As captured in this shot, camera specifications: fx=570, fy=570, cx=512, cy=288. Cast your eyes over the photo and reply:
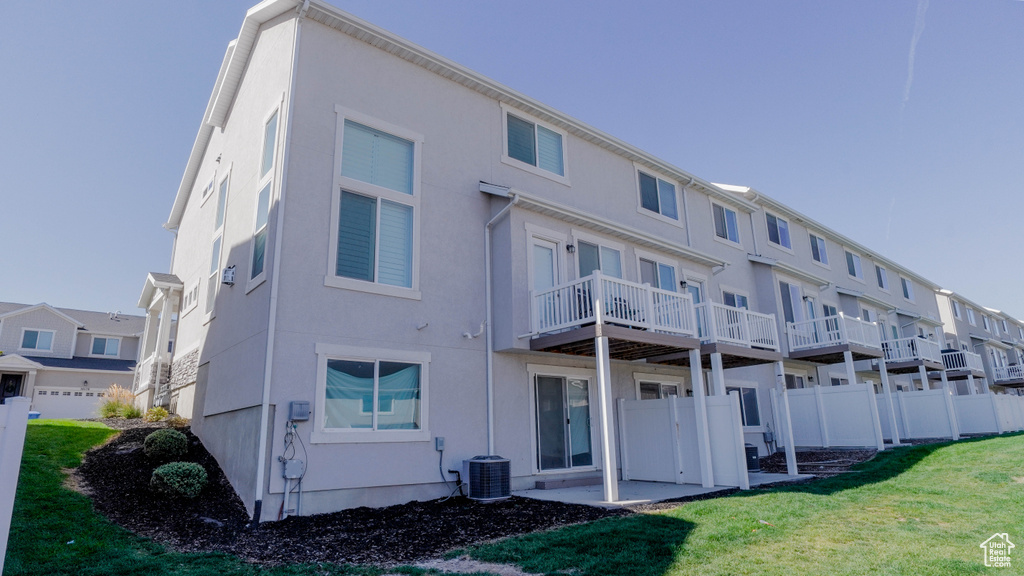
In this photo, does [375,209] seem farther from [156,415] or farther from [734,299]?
[734,299]

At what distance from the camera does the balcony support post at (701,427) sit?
11523 mm

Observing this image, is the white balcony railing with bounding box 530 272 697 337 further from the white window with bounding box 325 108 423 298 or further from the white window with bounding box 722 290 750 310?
the white window with bounding box 722 290 750 310

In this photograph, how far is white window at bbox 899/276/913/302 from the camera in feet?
103

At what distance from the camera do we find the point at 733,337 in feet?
46.6

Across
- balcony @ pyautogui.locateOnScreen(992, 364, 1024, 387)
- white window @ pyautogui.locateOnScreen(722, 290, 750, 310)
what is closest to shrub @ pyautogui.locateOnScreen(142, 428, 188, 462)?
white window @ pyautogui.locateOnScreen(722, 290, 750, 310)

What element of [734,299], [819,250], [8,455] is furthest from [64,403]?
[819,250]

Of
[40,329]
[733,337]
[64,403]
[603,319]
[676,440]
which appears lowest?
[676,440]

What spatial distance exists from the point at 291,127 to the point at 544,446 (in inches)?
312

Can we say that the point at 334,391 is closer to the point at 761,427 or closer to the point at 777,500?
the point at 777,500

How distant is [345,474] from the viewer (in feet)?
30.1

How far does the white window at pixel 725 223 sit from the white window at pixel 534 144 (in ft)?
24.3

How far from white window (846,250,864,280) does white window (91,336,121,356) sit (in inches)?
1584

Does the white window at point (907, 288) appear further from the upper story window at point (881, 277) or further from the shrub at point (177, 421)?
the shrub at point (177, 421)

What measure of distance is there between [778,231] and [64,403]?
115 ft
